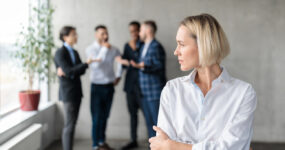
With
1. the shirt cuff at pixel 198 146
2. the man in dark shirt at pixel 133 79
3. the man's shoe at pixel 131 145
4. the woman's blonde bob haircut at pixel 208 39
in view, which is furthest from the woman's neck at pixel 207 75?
the man's shoe at pixel 131 145

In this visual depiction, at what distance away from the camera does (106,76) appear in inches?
150

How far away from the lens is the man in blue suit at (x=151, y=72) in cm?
359

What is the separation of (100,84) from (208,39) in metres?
2.80

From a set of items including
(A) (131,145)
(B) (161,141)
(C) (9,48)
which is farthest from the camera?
(A) (131,145)

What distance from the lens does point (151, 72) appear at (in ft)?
11.8

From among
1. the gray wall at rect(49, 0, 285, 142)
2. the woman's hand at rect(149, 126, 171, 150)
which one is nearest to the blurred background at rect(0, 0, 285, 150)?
the gray wall at rect(49, 0, 285, 142)

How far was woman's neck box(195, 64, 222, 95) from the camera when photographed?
133cm

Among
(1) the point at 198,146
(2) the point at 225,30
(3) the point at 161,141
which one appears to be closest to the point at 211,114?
(1) the point at 198,146

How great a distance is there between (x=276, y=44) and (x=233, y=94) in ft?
11.8

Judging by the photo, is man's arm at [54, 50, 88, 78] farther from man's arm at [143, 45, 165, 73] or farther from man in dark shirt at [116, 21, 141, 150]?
man's arm at [143, 45, 165, 73]

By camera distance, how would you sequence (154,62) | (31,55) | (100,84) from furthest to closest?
(100,84) < (154,62) < (31,55)

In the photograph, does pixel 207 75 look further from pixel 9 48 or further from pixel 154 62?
pixel 9 48

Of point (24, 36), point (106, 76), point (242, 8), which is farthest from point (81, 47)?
point (242, 8)

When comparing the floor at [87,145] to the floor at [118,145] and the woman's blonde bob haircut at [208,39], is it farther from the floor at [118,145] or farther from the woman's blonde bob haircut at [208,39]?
the woman's blonde bob haircut at [208,39]
